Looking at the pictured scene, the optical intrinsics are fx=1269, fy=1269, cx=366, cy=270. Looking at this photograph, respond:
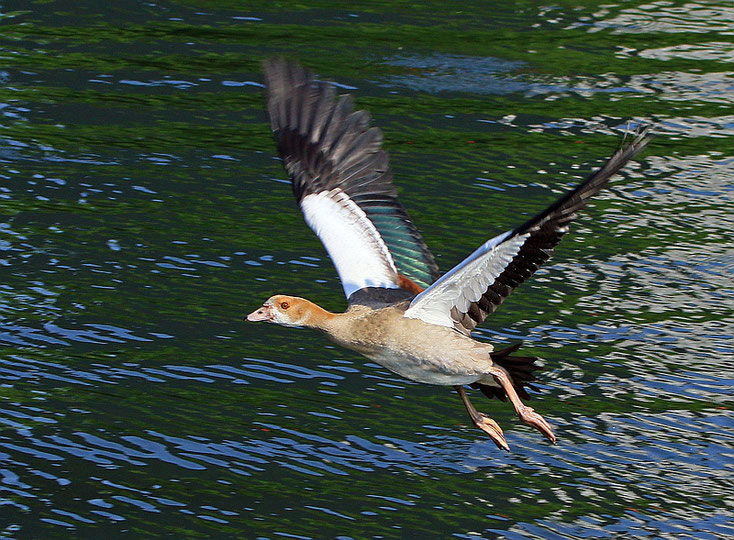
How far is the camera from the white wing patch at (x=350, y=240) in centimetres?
796

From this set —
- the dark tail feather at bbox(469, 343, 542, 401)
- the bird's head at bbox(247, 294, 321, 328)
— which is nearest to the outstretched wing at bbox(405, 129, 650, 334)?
the dark tail feather at bbox(469, 343, 542, 401)

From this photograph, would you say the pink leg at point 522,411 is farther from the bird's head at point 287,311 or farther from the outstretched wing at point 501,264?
the bird's head at point 287,311

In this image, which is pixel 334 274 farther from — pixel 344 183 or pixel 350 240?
pixel 350 240

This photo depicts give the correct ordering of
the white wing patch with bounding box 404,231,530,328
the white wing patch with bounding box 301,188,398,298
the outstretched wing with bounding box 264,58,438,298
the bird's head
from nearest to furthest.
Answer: the white wing patch with bounding box 404,231,530,328 → the bird's head → the white wing patch with bounding box 301,188,398,298 → the outstretched wing with bounding box 264,58,438,298

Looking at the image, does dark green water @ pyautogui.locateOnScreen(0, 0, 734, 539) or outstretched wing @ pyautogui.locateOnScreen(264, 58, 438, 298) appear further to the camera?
outstretched wing @ pyautogui.locateOnScreen(264, 58, 438, 298)

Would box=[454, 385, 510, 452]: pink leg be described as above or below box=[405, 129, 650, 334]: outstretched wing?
below

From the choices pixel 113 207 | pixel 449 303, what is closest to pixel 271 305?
pixel 449 303

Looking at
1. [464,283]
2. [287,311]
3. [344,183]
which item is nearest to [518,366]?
[464,283]

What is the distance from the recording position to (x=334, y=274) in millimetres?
10172

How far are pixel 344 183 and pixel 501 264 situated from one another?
6.41ft

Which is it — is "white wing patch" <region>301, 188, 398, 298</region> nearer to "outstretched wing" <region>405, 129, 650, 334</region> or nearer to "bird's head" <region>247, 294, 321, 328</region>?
"bird's head" <region>247, 294, 321, 328</region>

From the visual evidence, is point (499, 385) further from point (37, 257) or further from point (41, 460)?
point (37, 257)

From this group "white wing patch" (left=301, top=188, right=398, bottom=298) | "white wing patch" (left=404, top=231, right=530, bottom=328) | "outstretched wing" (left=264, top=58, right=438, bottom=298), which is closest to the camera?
"white wing patch" (left=404, top=231, right=530, bottom=328)

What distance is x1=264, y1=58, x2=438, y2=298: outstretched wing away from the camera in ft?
26.6
